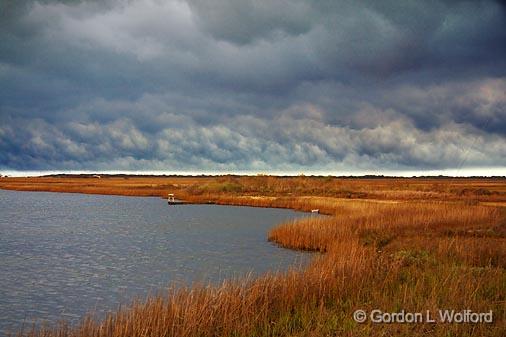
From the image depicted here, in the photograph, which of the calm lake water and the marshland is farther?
the calm lake water

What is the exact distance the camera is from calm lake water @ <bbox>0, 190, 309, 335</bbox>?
1486 centimetres

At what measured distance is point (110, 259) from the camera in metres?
22.8

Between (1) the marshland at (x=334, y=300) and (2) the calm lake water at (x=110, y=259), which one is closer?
(1) the marshland at (x=334, y=300)

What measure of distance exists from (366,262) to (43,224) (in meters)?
32.0

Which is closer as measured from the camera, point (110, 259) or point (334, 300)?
point (334, 300)

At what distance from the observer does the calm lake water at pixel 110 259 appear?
48.8ft

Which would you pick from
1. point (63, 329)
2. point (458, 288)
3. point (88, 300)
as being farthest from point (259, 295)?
point (88, 300)

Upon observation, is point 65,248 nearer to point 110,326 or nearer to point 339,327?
point 110,326

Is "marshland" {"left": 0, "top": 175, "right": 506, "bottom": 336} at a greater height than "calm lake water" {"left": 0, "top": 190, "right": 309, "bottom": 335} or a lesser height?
greater

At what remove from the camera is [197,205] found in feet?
196

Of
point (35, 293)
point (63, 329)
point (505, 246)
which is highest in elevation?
point (505, 246)

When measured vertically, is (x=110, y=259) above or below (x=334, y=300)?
below

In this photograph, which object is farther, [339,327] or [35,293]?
[35,293]

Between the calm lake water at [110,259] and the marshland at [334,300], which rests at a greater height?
the marshland at [334,300]
